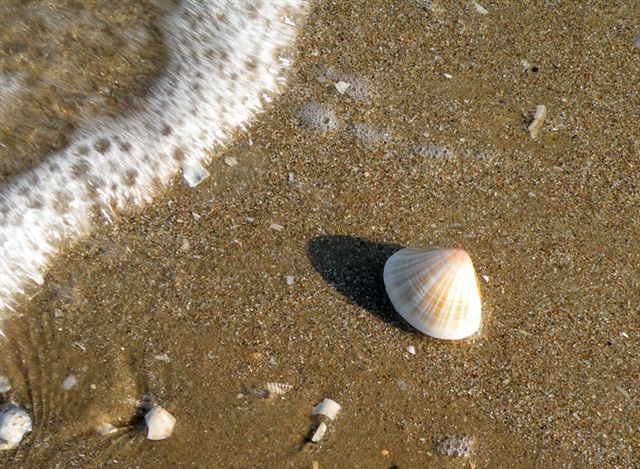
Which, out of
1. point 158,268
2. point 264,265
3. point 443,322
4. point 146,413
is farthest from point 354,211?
point 146,413

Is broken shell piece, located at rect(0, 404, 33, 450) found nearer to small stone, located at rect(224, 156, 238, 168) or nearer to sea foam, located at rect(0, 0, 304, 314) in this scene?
sea foam, located at rect(0, 0, 304, 314)

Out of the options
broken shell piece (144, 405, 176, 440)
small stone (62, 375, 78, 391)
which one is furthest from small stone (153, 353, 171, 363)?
small stone (62, 375, 78, 391)

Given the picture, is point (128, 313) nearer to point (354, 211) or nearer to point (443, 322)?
point (354, 211)

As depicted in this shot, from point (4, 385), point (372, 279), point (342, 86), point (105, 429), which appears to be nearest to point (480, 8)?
point (342, 86)

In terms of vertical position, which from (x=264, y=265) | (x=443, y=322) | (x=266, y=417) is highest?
(x=443, y=322)

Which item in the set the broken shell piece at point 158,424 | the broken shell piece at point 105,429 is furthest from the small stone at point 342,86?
the broken shell piece at point 105,429
